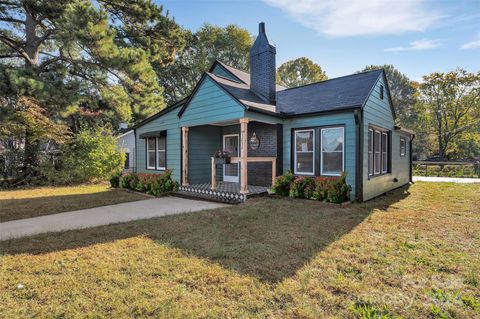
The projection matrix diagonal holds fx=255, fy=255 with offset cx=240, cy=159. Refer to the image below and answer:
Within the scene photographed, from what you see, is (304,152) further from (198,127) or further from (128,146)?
(128,146)

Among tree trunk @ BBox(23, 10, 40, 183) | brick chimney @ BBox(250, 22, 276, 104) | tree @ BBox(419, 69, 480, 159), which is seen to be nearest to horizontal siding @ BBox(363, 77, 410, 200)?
brick chimney @ BBox(250, 22, 276, 104)

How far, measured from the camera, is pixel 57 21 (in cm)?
1060

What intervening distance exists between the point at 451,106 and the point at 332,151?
24588 millimetres

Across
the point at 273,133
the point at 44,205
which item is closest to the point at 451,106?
the point at 273,133

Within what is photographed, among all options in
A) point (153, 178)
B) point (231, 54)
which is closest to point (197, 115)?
point (153, 178)

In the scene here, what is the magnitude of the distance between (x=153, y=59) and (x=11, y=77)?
619cm

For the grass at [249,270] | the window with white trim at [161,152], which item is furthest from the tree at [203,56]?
the grass at [249,270]

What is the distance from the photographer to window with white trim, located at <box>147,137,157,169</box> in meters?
11.8

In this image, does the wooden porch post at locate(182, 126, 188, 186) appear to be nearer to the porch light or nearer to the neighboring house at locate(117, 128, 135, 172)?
the porch light

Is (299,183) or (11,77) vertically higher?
(11,77)

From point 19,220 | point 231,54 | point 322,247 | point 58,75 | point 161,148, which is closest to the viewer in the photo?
point 322,247

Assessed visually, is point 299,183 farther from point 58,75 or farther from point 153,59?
point 58,75

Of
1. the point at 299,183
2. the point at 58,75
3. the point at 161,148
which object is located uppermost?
the point at 58,75

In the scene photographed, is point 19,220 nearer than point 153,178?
Yes
